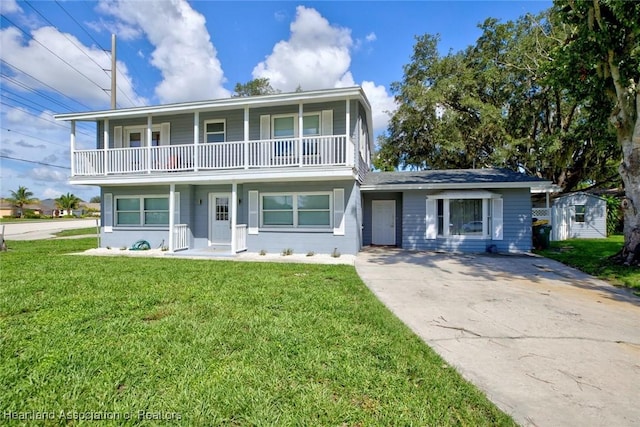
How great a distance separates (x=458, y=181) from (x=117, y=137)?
14.7 m

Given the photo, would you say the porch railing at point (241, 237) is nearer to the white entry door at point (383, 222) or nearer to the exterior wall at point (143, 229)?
the exterior wall at point (143, 229)

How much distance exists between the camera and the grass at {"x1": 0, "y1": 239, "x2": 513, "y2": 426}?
7.87 ft

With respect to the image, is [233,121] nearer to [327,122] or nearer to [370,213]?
[327,122]

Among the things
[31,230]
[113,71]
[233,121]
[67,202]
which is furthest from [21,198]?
[233,121]

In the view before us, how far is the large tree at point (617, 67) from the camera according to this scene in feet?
26.1

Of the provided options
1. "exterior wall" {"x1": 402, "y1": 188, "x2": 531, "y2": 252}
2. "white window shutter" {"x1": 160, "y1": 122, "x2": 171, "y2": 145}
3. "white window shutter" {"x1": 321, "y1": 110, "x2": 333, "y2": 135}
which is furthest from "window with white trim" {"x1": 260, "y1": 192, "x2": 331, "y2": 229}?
"white window shutter" {"x1": 160, "y1": 122, "x2": 171, "y2": 145}

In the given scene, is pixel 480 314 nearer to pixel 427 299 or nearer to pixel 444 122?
pixel 427 299

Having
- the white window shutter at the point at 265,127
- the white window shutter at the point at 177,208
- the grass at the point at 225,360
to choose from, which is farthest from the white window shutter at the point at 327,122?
the grass at the point at 225,360

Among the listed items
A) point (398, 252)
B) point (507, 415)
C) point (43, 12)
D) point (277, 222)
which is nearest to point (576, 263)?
point (398, 252)

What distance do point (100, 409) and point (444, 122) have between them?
22323 millimetres

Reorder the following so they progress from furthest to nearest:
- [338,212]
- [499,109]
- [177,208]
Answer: [499,109], [177,208], [338,212]

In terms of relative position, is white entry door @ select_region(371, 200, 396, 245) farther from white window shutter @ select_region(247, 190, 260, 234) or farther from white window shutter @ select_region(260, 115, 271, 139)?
white window shutter @ select_region(260, 115, 271, 139)

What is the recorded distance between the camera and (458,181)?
11867 mm

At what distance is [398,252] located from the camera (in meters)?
11.4
